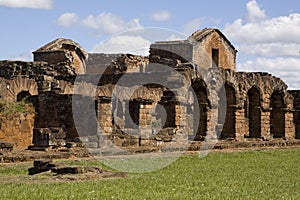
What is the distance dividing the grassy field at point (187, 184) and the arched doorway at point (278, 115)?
1251 centimetres

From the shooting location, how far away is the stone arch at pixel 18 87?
28.0 m

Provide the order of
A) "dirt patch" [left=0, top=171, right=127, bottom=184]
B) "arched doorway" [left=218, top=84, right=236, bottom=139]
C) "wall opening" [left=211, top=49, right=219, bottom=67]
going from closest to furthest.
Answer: "dirt patch" [left=0, top=171, right=127, bottom=184] → "arched doorway" [left=218, top=84, right=236, bottom=139] → "wall opening" [left=211, top=49, right=219, bottom=67]

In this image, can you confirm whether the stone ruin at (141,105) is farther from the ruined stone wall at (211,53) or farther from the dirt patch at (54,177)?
A: the dirt patch at (54,177)

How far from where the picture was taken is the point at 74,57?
4081 cm

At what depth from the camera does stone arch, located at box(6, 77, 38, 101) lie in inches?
1104

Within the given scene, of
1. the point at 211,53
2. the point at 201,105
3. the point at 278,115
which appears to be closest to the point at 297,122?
the point at 278,115

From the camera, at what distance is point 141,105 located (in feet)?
72.3

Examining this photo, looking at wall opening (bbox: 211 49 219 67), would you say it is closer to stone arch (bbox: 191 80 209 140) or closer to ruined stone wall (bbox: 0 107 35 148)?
stone arch (bbox: 191 80 209 140)

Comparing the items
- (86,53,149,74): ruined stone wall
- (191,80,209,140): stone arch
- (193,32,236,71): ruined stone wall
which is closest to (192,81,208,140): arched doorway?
(191,80,209,140): stone arch

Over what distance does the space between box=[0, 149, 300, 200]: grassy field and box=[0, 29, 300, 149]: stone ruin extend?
5.98 metres

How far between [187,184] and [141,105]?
10.9 m

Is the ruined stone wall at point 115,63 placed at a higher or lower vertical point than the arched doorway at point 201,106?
higher

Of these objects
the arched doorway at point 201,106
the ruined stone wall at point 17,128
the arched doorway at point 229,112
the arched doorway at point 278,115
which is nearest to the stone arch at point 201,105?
the arched doorway at point 201,106

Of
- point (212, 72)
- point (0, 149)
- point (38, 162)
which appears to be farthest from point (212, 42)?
point (38, 162)
